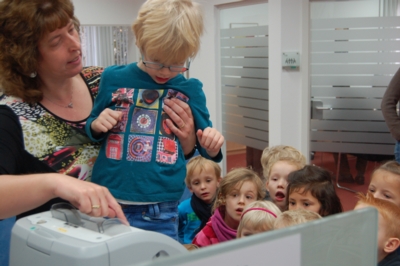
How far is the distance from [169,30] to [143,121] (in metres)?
0.33

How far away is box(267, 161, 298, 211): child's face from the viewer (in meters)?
2.55

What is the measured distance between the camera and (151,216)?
152 centimetres

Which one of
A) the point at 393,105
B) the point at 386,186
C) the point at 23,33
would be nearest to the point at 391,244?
the point at 386,186

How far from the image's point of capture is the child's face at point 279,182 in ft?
8.36

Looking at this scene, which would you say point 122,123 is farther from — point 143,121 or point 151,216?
point 151,216

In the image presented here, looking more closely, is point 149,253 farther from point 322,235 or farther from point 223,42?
point 223,42

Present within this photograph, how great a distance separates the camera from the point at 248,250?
2.13 feet

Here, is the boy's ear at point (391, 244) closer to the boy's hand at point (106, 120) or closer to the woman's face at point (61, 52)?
the boy's hand at point (106, 120)

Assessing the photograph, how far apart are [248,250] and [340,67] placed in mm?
4435

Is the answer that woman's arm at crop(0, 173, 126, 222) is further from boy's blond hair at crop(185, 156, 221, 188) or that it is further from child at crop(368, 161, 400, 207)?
boy's blond hair at crop(185, 156, 221, 188)

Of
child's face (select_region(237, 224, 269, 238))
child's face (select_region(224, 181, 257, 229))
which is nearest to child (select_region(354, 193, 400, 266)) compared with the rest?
child's face (select_region(237, 224, 269, 238))

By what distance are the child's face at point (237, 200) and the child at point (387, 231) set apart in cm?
63

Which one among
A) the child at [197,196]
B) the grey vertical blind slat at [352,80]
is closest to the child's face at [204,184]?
the child at [197,196]

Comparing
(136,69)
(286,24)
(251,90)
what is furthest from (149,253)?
(251,90)
